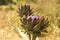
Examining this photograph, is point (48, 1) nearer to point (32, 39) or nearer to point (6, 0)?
point (6, 0)

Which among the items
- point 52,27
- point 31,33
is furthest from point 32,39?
point 52,27

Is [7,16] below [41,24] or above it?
below

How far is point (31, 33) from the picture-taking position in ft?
5.71

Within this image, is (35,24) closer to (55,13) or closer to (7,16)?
(55,13)

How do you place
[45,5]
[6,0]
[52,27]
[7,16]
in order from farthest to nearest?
[6,0], [45,5], [7,16], [52,27]

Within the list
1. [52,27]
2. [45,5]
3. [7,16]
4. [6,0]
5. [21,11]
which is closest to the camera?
[21,11]

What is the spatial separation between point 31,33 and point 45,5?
246 cm

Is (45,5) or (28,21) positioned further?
(45,5)

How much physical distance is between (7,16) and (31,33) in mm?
1892

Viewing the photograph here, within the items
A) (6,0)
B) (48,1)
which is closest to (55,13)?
(48,1)

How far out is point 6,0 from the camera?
4531mm

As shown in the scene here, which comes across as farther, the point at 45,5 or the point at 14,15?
the point at 45,5

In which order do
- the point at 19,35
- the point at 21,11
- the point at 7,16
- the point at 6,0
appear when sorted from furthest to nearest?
the point at 6,0 < the point at 7,16 < the point at 19,35 < the point at 21,11

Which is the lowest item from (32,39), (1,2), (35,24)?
(1,2)
